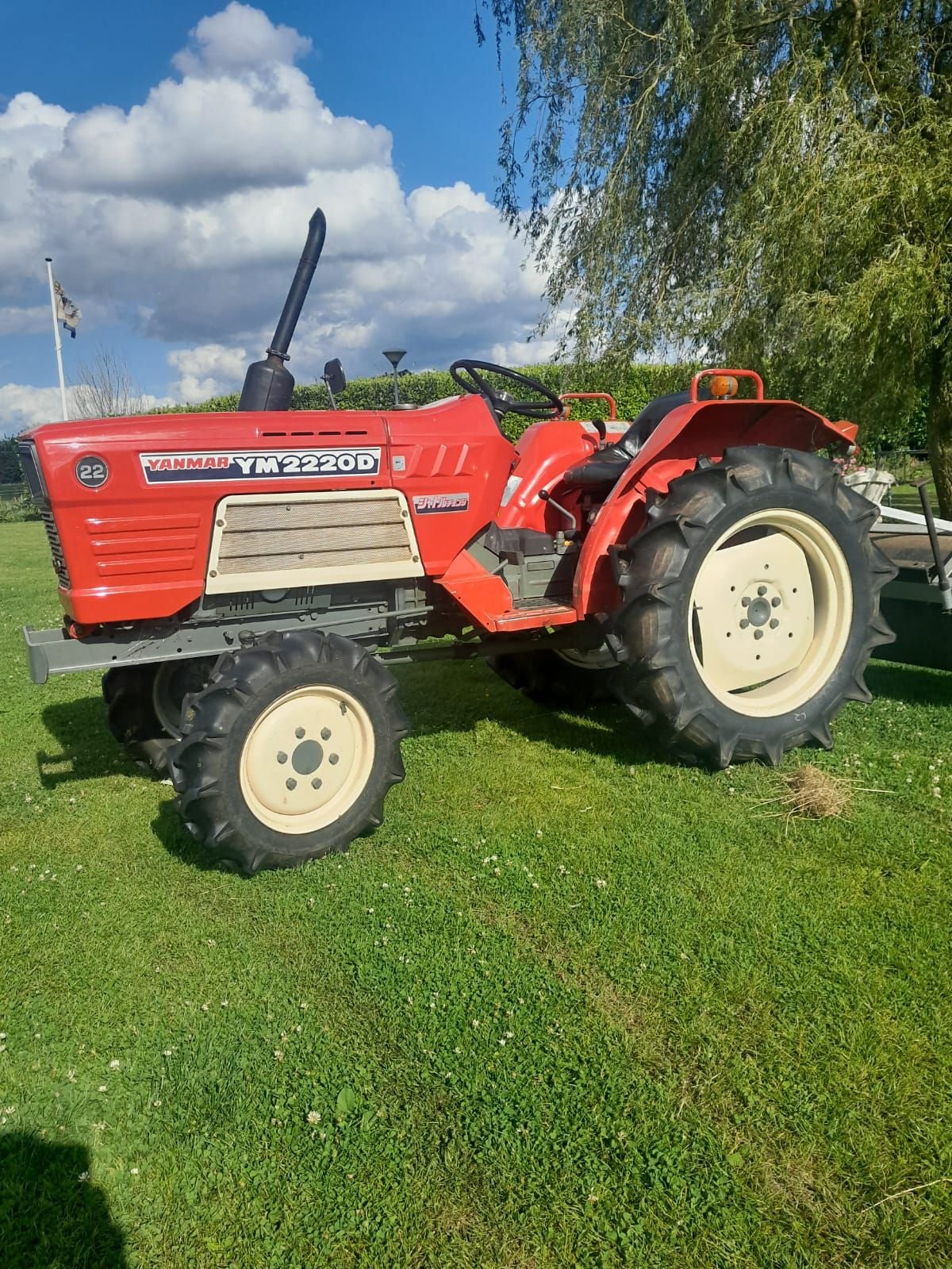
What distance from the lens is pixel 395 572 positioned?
3.84m

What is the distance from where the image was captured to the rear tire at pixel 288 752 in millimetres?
3270

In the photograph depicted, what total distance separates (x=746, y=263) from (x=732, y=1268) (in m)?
7.31

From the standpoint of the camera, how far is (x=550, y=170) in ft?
29.4

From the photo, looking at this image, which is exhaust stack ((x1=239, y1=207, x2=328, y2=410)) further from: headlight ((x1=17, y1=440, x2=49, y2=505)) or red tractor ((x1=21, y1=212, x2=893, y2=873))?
headlight ((x1=17, y1=440, x2=49, y2=505))

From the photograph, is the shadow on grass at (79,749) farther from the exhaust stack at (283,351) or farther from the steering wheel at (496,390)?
the steering wheel at (496,390)

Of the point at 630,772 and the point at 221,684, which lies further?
the point at 630,772

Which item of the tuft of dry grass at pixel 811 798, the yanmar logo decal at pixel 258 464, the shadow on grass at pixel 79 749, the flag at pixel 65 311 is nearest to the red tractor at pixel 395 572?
the yanmar logo decal at pixel 258 464

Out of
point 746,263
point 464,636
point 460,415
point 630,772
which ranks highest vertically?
point 746,263

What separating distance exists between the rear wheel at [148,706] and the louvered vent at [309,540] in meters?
1.01

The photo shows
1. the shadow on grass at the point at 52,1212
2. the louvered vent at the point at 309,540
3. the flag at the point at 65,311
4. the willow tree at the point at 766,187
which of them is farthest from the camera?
the flag at the point at 65,311

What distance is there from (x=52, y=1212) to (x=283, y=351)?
3.21 metres

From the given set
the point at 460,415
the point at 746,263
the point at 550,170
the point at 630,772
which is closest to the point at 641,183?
the point at 550,170

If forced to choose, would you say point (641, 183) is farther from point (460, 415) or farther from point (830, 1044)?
point (830, 1044)

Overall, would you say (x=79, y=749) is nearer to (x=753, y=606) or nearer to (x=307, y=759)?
(x=307, y=759)
